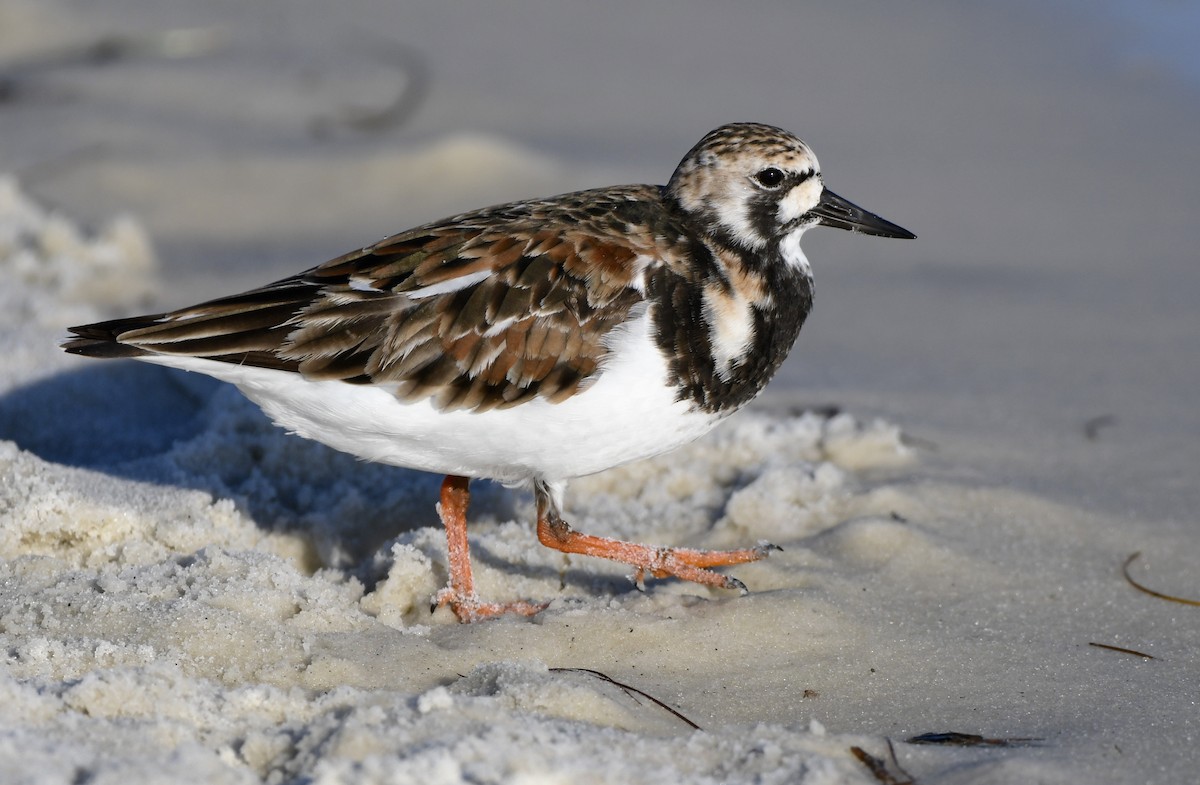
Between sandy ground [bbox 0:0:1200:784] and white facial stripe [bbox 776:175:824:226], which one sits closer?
sandy ground [bbox 0:0:1200:784]

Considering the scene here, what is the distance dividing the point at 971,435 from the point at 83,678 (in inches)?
135

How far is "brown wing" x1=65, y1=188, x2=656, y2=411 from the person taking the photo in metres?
3.44

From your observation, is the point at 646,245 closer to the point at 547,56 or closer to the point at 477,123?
the point at 477,123

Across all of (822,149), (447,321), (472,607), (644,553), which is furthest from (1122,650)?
(822,149)

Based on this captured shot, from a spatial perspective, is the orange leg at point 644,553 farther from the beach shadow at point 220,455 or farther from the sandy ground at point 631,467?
the beach shadow at point 220,455

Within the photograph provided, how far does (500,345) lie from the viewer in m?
3.46

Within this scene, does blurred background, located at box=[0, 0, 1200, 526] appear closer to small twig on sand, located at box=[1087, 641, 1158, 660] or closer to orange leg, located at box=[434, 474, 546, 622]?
small twig on sand, located at box=[1087, 641, 1158, 660]

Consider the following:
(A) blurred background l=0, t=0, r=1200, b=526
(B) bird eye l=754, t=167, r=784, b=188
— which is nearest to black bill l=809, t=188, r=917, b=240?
(B) bird eye l=754, t=167, r=784, b=188

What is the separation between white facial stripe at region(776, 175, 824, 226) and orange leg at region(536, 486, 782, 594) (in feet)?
3.15

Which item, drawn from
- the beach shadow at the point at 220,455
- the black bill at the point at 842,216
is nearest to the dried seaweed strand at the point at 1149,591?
the black bill at the point at 842,216

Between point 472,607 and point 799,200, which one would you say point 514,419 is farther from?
point 799,200

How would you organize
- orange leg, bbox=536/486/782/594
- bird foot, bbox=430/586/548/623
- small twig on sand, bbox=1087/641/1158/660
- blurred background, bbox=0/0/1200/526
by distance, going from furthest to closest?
blurred background, bbox=0/0/1200/526, orange leg, bbox=536/486/782/594, bird foot, bbox=430/586/548/623, small twig on sand, bbox=1087/641/1158/660

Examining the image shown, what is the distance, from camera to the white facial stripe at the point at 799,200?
12.5ft

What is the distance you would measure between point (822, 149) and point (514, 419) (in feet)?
16.1
